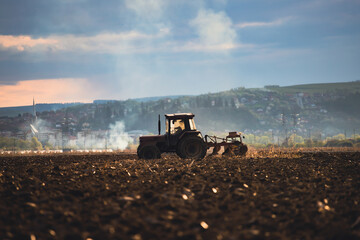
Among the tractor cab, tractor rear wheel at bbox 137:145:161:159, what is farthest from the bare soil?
tractor rear wheel at bbox 137:145:161:159

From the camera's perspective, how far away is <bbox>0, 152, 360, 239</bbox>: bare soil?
25.2ft

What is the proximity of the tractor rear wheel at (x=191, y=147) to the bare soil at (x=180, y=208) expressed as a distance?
8.79 metres

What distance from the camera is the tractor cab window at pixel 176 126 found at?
23.6 meters

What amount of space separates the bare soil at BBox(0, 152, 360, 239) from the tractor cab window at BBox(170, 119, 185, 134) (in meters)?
9.49

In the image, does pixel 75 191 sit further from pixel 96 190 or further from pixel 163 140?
pixel 163 140

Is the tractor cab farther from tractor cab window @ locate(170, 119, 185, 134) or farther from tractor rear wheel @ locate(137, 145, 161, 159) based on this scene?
tractor rear wheel @ locate(137, 145, 161, 159)

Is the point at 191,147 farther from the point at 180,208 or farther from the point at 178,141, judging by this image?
the point at 180,208

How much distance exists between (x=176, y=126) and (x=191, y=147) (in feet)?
4.80

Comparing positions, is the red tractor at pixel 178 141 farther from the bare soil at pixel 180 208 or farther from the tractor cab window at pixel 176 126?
the bare soil at pixel 180 208

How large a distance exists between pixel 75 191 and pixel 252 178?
5921 millimetres

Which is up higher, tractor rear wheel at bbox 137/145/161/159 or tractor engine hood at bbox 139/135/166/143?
tractor engine hood at bbox 139/135/166/143

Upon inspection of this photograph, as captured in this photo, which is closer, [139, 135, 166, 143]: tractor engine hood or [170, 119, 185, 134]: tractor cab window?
[170, 119, 185, 134]: tractor cab window

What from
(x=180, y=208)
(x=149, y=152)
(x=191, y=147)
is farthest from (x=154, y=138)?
(x=180, y=208)

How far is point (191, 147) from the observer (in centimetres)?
2325
